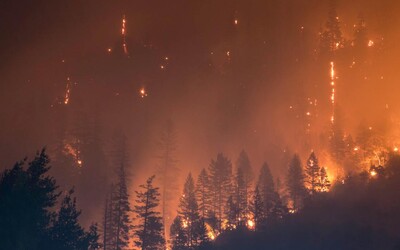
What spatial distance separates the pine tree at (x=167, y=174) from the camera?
78.8 meters

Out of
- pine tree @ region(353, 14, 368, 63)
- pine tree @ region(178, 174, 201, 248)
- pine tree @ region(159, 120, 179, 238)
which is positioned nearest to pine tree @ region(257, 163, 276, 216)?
pine tree @ region(178, 174, 201, 248)

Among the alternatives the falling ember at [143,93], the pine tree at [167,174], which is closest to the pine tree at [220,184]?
the pine tree at [167,174]

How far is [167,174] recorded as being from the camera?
281ft

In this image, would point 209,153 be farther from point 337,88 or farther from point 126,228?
point 126,228

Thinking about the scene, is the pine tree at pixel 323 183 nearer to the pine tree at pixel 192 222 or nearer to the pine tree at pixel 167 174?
the pine tree at pixel 192 222

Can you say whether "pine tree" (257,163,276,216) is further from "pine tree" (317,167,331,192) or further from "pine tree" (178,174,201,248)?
"pine tree" (178,174,201,248)

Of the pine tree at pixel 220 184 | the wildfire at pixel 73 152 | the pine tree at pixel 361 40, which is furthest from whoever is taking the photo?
the pine tree at pixel 361 40

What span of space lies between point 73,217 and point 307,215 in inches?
1445

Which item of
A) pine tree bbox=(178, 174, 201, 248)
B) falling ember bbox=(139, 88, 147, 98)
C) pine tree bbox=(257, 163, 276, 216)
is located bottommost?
pine tree bbox=(178, 174, 201, 248)

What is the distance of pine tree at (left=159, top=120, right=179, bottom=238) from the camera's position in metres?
78.8

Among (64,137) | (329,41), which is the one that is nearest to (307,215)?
(64,137)

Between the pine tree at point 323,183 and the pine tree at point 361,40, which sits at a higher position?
the pine tree at point 361,40

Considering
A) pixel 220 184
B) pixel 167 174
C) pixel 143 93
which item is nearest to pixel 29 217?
pixel 220 184

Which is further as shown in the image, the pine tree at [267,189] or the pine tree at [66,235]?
the pine tree at [267,189]
